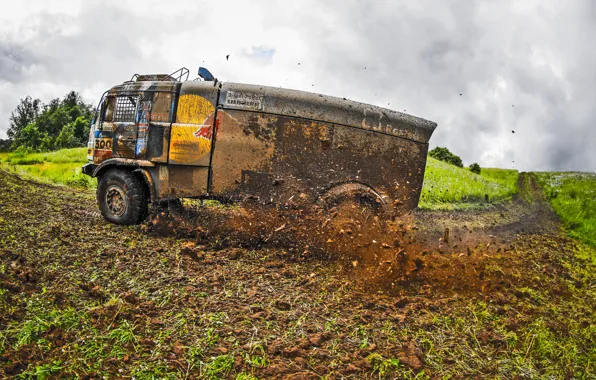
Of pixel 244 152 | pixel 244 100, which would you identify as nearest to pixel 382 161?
pixel 244 152

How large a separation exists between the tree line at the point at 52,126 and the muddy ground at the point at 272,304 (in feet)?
151

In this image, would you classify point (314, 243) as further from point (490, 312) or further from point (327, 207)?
point (490, 312)

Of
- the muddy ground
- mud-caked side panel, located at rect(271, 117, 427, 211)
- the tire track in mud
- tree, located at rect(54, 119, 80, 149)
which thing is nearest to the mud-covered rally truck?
mud-caked side panel, located at rect(271, 117, 427, 211)

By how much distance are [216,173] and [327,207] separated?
207 centimetres

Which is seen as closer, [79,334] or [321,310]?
[79,334]

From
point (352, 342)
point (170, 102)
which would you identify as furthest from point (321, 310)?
point (170, 102)

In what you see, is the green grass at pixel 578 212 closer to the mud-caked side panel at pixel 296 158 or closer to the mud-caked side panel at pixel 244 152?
the mud-caked side panel at pixel 296 158

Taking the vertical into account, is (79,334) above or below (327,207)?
below

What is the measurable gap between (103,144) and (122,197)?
1265mm

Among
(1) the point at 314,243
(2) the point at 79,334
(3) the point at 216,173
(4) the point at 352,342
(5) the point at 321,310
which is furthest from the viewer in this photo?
(3) the point at 216,173

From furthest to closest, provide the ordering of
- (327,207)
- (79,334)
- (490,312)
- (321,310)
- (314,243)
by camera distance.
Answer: (327,207) → (314,243) → (490,312) → (321,310) → (79,334)

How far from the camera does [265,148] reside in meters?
7.15

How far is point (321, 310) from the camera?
4488mm

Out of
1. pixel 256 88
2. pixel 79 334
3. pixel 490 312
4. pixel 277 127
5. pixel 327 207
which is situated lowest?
pixel 79 334
